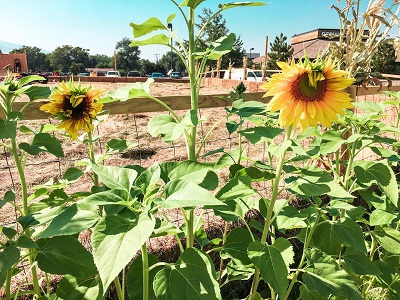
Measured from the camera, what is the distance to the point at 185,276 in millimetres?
643

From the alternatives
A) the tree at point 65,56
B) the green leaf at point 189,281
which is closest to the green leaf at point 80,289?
the green leaf at point 189,281

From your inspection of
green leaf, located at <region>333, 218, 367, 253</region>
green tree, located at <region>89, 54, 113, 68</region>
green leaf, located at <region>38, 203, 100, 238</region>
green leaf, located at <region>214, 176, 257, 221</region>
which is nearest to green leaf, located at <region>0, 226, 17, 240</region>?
green leaf, located at <region>38, 203, 100, 238</region>

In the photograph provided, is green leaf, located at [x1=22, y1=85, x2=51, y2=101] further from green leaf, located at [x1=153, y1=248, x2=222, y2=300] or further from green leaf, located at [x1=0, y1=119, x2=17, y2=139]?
green leaf, located at [x1=153, y1=248, x2=222, y2=300]

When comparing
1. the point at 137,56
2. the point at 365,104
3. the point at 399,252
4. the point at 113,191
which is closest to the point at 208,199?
the point at 113,191

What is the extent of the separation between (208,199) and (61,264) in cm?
39

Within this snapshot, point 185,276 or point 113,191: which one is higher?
point 113,191

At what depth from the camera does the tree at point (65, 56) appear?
66.4 metres

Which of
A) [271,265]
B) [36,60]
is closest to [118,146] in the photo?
[271,265]

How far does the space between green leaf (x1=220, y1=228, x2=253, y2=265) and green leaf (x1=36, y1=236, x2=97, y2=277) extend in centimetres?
36

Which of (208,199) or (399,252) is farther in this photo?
(399,252)

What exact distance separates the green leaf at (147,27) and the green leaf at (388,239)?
933 mm

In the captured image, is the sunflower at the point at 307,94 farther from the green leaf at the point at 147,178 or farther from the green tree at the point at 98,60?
the green tree at the point at 98,60

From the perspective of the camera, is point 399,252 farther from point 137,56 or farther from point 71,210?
point 137,56

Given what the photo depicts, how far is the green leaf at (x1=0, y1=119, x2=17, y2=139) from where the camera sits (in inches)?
29.5
